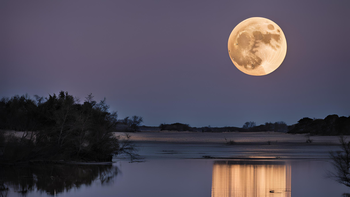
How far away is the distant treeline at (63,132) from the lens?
2916 cm

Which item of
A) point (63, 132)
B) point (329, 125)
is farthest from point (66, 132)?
point (329, 125)

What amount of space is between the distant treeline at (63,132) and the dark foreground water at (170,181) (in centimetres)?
194

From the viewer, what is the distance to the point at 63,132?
106ft

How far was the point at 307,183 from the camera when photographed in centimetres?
2192

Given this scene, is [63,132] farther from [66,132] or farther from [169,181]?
[169,181]

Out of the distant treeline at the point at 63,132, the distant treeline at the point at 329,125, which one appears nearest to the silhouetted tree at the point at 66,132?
the distant treeline at the point at 63,132

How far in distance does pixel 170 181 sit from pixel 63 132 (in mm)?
13129

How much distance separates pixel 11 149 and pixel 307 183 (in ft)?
60.6

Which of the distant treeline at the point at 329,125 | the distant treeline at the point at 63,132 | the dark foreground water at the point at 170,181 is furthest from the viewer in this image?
the distant treeline at the point at 329,125

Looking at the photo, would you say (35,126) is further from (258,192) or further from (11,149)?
(258,192)

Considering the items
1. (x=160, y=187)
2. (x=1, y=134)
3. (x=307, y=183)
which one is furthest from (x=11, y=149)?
(x=307, y=183)

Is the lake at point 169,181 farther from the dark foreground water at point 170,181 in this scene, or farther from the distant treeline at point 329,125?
the distant treeline at point 329,125

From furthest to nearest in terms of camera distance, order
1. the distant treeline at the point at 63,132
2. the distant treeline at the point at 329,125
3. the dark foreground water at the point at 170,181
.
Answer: the distant treeline at the point at 329,125
the distant treeline at the point at 63,132
the dark foreground water at the point at 170,181

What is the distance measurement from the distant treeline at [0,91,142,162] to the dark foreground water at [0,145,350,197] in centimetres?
194
